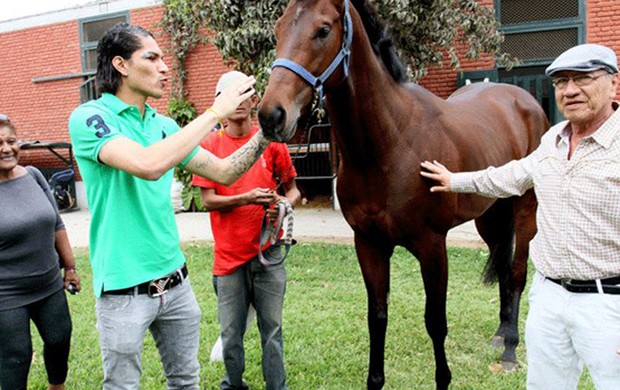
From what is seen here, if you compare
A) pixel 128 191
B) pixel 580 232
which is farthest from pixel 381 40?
pixel 128 191

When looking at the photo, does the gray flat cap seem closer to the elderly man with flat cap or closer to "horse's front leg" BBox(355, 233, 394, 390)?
the elderly man with flat cap

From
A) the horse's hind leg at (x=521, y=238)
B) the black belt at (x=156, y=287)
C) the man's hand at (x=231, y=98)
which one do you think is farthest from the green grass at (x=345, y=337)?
the man's hand at (x=231, y=98)

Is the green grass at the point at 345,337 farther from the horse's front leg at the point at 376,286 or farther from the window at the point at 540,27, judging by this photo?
the window at the point at 540,27

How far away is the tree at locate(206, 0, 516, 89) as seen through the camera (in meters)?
8.07

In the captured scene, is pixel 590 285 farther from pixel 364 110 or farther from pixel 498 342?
pixel 498 342

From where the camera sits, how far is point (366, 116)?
9.88 feet

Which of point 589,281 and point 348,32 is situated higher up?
point 348,32

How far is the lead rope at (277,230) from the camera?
10.3 feet

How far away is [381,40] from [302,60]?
2.62 ft

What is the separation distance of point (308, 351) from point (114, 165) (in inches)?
104

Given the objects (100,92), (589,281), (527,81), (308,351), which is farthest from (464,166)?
(527,81)

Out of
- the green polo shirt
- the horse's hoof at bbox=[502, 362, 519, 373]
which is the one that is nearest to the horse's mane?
the green polo shirt

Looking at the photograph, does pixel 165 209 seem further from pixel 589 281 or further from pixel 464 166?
pixel 464 166

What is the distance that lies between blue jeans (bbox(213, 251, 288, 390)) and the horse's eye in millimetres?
1300
